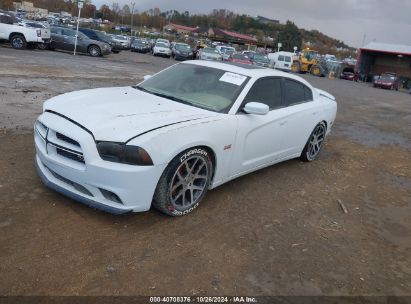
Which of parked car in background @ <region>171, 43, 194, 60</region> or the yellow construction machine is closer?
parked car in background @ <region>171, 43, 194, 60</region>

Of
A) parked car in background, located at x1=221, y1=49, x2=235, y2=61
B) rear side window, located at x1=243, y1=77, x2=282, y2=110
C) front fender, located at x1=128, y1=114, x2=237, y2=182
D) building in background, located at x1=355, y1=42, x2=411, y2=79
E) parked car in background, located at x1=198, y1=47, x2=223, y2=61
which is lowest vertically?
front fender, located at x1=128, y1=114, x2=237, y2=182

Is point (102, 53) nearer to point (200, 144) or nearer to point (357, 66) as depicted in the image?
point (200, 144)

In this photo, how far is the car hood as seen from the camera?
12.0 feet

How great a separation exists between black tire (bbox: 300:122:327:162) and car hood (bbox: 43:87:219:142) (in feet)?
8.59

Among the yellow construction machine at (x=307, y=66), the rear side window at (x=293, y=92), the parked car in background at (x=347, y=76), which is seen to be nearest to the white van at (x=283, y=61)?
the yellow construction machine at (x=307, y=66)

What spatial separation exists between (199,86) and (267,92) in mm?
908

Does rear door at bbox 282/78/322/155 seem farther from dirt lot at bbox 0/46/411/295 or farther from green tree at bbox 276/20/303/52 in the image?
green tree at bbox 276/20/303/52

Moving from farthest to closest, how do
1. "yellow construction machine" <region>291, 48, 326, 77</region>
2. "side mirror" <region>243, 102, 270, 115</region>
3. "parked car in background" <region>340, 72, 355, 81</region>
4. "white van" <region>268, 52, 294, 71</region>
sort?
"parked car in background" <region>340, 72, 355, 81</region>, "yellow construction machine" <region>291, 48, 326, 77</region>, "white van" <region>268, 52, 294, 71</region>, "side mirror" <region>243, 102, 270, 115</region>

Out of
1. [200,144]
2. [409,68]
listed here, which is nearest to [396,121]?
[200,144]

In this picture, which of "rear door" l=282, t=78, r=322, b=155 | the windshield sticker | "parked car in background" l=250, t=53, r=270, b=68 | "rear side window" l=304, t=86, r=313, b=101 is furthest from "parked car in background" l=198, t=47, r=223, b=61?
the windshield sticker

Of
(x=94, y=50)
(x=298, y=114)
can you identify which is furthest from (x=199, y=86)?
(x=94, y=50)

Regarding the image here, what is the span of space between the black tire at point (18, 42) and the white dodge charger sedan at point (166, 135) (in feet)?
62.5

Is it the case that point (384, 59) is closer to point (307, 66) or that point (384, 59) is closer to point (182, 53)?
point (307, 66)

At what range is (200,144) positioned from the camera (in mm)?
4027
